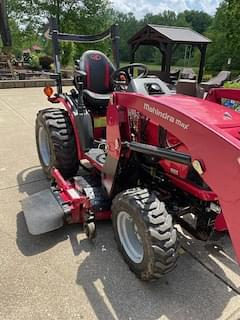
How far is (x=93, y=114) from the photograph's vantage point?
365 centimetres

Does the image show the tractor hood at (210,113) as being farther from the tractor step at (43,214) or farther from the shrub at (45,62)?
the shrub at (45,62)

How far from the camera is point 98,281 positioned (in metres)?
2.19

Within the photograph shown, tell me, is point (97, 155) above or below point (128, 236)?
above

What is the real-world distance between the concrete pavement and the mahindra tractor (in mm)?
148

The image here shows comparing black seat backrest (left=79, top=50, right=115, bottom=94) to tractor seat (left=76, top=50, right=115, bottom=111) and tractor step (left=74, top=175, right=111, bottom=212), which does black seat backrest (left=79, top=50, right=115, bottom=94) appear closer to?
tractor seat (left=76, top=50, right=115, bottom=111)

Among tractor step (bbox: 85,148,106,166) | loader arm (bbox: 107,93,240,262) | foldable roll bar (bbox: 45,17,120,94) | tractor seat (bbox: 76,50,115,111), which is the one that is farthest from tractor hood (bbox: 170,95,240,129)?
foldable roll bar (bbox: 45,17,120,94)

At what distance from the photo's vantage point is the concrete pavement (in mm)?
1963

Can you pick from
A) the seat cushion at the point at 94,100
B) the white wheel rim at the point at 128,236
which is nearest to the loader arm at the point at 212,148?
the white wheel rim at the point at 128,236

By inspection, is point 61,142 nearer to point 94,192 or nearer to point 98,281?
point 94,192

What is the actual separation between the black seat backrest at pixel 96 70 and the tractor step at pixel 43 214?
5.19ft

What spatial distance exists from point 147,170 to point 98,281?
3.07 ft

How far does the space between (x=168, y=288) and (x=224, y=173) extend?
1057 millimetres

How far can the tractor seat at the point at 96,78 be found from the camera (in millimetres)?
3582

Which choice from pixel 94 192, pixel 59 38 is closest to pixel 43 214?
pixel 94 192
